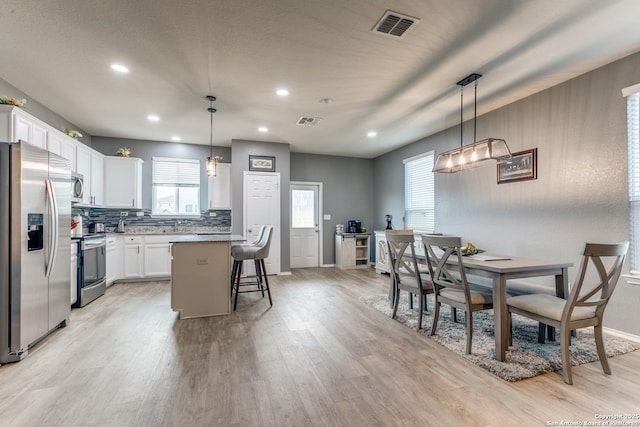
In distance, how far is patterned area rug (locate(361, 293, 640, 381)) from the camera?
2293 mm

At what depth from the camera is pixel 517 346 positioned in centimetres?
268

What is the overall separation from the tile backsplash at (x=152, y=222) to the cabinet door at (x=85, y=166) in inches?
17.9

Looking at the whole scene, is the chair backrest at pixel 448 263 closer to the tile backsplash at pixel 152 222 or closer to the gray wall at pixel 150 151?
the tile backsplash at pixel 152 222

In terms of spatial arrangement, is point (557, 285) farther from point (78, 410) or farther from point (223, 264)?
point (78, 410)

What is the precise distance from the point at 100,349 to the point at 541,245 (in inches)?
190

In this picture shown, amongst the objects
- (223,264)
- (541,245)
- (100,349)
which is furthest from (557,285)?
(100,349)

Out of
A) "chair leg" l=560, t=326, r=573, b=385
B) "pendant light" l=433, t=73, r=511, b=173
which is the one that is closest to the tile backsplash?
"pendant light" l=433, t=73, r=511, b=173

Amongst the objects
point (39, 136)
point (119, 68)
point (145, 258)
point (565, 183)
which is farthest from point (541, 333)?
point (145, 258)

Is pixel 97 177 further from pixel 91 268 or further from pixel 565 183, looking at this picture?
pixel 565 183

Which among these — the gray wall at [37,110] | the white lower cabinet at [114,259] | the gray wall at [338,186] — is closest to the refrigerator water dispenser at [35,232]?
the gray wall at [37,110]

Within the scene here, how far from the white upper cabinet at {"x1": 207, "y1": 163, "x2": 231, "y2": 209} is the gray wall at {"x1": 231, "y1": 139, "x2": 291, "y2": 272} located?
1.08 ft

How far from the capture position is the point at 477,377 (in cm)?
219

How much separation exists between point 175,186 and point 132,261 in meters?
1.65

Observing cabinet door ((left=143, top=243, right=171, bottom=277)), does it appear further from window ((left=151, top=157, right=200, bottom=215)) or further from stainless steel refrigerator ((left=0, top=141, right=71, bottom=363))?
stainless steel refrigerator ((left=0, top=141, right=71, bottom=363))
